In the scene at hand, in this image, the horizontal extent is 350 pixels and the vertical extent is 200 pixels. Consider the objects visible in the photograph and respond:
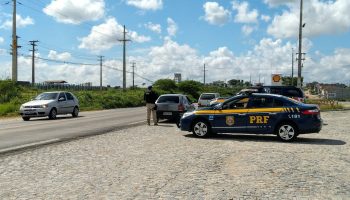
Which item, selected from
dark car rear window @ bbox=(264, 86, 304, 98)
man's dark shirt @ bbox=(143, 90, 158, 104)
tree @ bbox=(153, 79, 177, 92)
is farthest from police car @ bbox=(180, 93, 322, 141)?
tree @ bbox=(153, 79, 177, 92)

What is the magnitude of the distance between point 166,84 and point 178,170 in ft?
251

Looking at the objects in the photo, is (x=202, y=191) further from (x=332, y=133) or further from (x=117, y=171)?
(x=332, y=133)

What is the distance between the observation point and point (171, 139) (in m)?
14.1

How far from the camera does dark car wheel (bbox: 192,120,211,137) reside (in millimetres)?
14555

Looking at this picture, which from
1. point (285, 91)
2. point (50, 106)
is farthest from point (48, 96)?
point (285, 91)

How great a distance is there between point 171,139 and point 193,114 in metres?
1.30

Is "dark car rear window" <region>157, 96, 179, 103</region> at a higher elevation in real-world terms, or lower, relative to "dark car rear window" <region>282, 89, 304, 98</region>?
lower

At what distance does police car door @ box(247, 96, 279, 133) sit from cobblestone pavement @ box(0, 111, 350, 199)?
710mm

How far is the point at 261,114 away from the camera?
13852 millimetres

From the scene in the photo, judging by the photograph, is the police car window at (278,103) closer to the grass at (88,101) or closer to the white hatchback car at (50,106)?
the white hatchback car at (50,106)

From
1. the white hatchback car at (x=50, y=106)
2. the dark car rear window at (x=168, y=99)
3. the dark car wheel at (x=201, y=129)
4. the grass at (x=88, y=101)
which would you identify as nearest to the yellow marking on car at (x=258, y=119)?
the dark car wheel at (x=201, y=129)

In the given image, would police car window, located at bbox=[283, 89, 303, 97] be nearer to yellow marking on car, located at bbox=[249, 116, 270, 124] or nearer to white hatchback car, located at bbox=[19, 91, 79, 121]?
yellow marking on car, located at bbox=[249, 116, 270, 124]

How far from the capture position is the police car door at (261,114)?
Answer: 13.8m

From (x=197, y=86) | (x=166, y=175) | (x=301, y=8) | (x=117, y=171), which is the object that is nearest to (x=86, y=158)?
(x=117, y=171)
